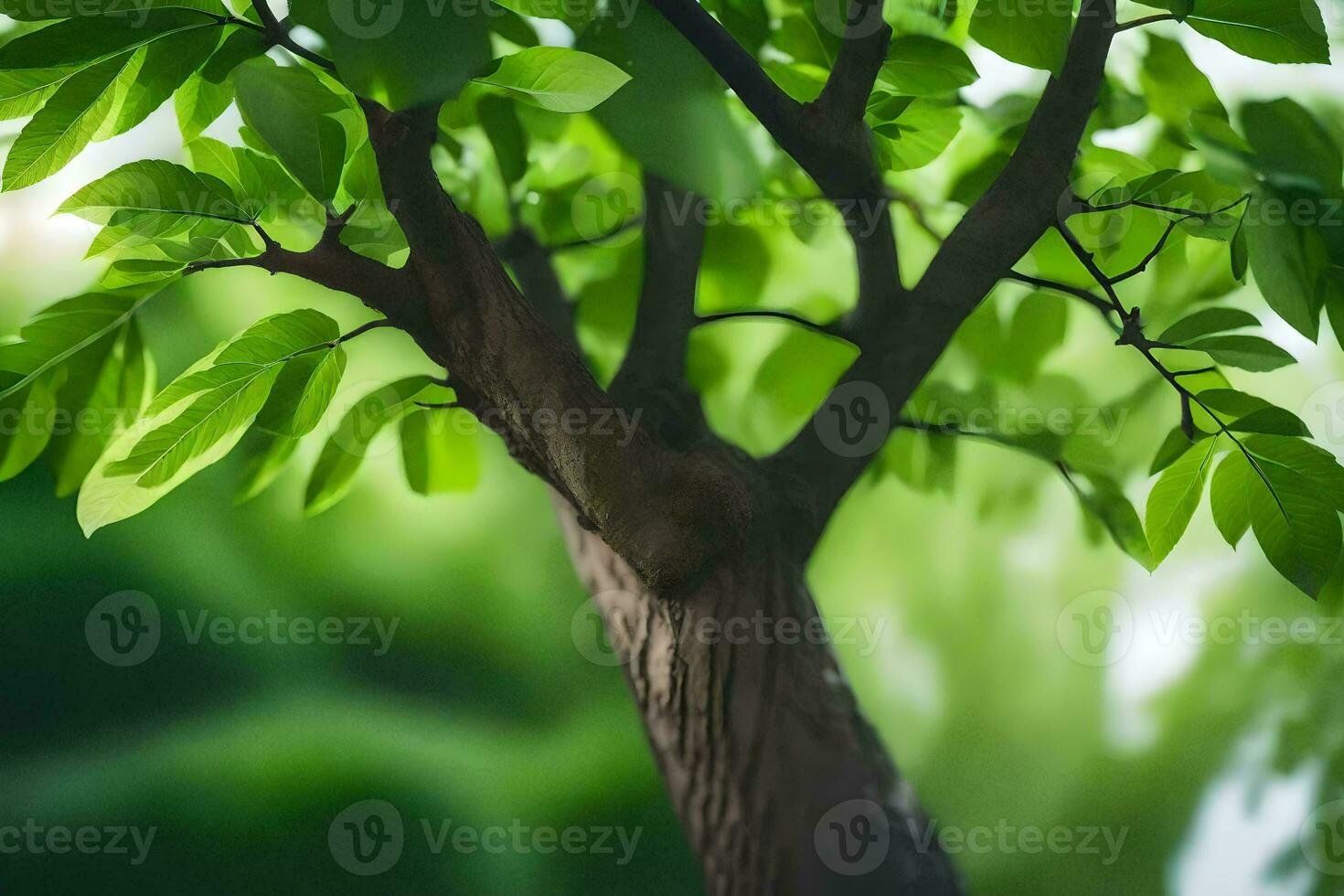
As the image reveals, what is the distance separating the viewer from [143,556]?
0.91 m

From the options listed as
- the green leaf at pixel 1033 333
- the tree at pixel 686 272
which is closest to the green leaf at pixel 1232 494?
the tree at pixel 686 272

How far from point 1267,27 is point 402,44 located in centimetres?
42

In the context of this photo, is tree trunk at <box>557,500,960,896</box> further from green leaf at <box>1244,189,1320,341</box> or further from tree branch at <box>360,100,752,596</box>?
green leaf at <box>1244,189,1320,341</box>

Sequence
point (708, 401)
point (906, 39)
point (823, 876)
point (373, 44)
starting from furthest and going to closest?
point (708, 401)
point (906, 39)
point (823, 876)
point (373, 44)

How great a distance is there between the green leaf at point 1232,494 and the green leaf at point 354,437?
0.48m

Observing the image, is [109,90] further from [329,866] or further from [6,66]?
[329,866]

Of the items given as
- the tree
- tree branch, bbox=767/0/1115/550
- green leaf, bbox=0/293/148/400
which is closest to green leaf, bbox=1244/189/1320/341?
the tree

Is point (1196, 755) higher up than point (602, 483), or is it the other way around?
point (602, 483)

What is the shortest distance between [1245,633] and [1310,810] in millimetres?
184

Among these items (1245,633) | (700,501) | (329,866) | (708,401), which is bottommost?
(329,866)

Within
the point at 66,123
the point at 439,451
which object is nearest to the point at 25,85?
the point at 66,123

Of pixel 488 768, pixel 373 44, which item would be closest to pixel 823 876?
pixel 373 44

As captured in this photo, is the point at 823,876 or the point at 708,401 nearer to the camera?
the point at 823,876

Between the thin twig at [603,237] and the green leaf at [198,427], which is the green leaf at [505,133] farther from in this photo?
the green leaf at [198,427]
